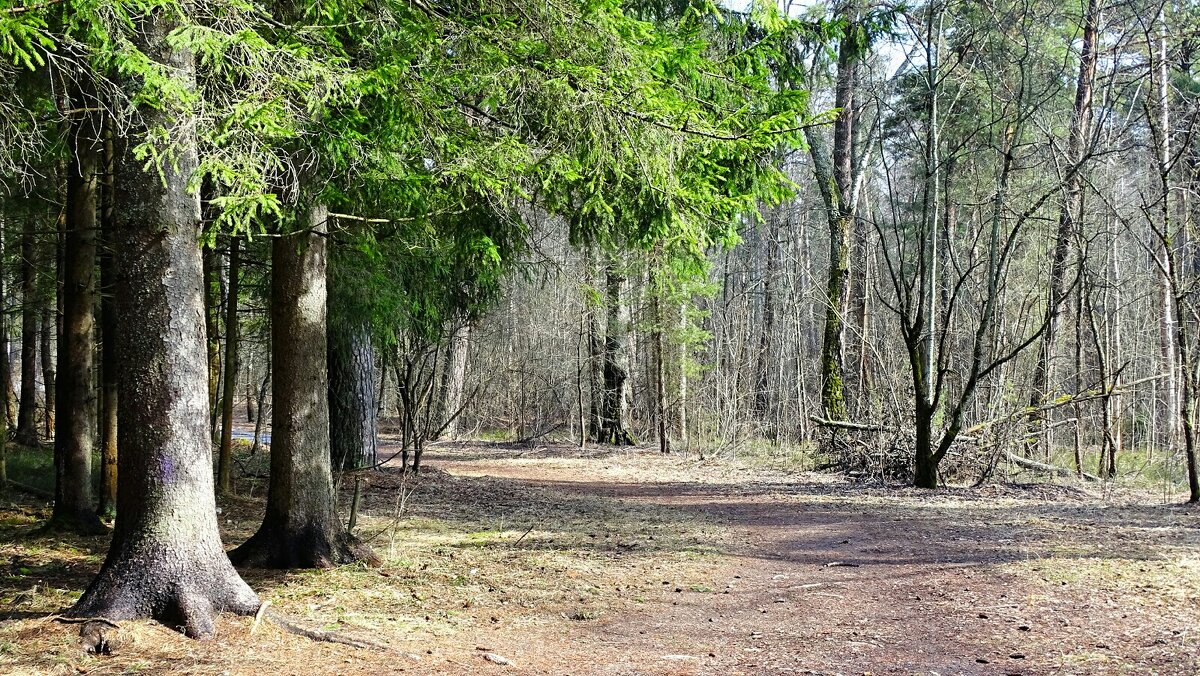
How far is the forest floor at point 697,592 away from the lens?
4.86 meters

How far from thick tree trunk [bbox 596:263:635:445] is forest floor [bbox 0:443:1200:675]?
10884 mm

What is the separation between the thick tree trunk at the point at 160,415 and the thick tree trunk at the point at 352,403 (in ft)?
24.5

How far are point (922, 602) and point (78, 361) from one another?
749cm

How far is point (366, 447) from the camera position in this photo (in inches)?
530

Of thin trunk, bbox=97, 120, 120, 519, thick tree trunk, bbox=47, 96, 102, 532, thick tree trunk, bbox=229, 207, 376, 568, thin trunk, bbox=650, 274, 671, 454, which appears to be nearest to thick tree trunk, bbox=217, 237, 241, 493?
thin trunk, bbox=97, 120, 120, 519

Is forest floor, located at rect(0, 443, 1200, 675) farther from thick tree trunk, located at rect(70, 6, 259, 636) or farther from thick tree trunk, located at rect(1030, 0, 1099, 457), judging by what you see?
thick tree trunk, located at rect(1030, 0, 1099, 457)

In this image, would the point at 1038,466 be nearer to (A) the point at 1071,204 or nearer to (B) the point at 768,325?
(A) the point at 1071,204

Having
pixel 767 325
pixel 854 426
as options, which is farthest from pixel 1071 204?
pixel 767 325

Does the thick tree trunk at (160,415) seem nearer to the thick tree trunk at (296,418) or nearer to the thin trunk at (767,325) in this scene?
the thick tree trunk at (296,418)

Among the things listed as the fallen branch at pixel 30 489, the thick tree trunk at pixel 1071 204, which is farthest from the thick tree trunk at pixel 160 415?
the thick tree trunk at pixel 1071 204

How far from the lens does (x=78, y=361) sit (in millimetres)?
7984

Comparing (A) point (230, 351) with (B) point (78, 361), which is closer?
(B) point (78, 361)

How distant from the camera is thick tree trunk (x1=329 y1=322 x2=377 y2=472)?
42.2 ft

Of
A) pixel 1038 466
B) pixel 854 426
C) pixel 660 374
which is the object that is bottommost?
pixel 1038 466
